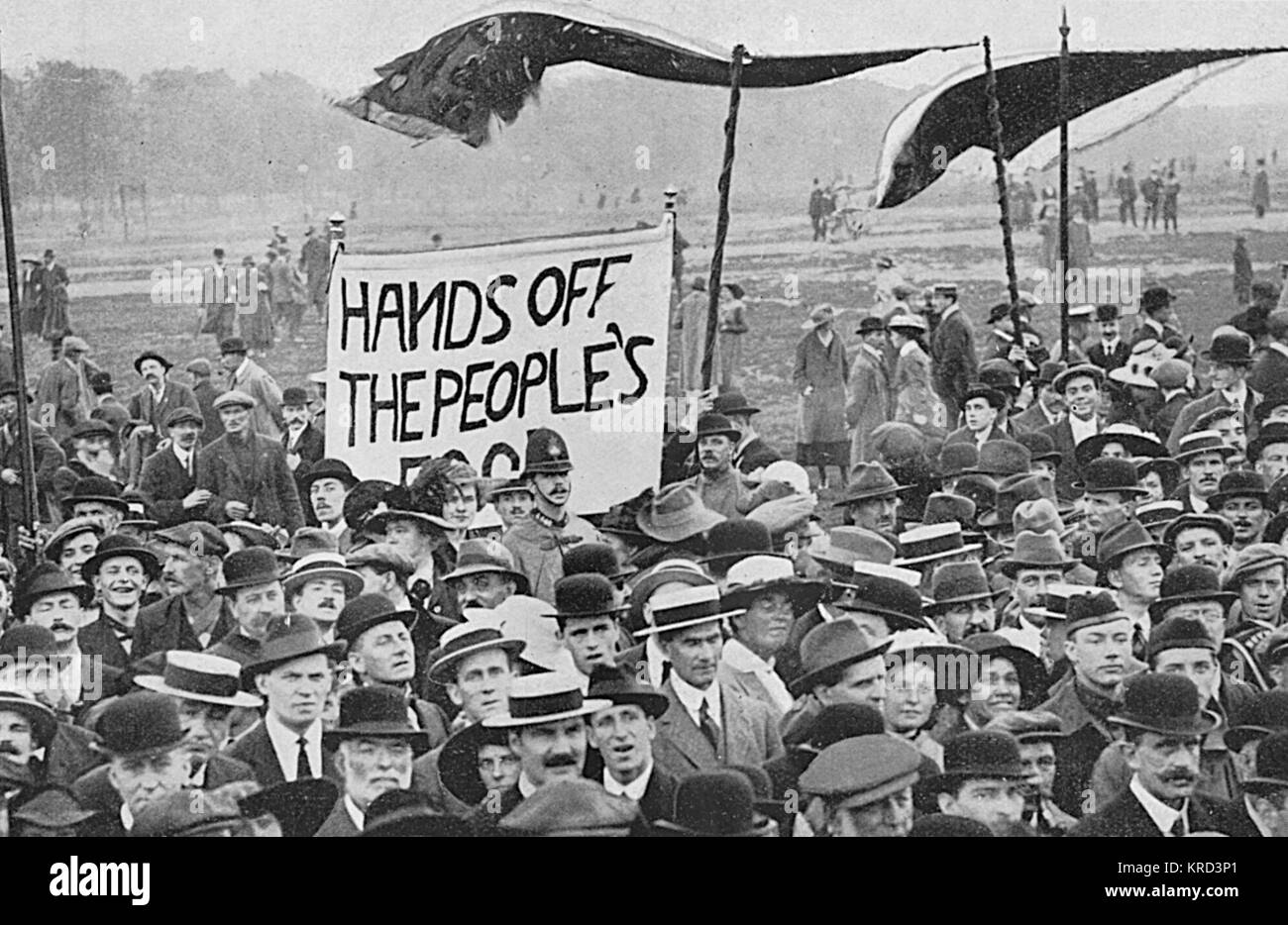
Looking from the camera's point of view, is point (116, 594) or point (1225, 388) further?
point (1225, 388)

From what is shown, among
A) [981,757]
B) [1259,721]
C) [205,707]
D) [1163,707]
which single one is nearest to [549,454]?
[205,707]

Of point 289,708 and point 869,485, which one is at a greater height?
point 869,485

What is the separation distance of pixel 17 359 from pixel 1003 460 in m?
2.83

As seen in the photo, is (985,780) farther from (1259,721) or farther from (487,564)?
(487,564)

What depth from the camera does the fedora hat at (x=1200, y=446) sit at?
5863 mm

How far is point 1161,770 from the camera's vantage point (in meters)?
5.72

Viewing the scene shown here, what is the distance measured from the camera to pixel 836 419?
5789 millimetres

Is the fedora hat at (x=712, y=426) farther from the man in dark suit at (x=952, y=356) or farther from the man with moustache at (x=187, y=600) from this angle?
the man with moustache at (x=187, y=600)

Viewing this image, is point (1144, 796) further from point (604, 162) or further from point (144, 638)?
point (144, 638)

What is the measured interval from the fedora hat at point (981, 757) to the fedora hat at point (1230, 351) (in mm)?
1257

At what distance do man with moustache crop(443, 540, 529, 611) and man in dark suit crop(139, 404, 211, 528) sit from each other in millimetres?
753

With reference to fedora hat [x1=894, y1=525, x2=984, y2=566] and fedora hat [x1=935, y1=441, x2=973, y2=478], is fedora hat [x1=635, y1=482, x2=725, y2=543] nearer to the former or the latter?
fedora hat [x1=894, y1=525, x2=984, y2=566]
